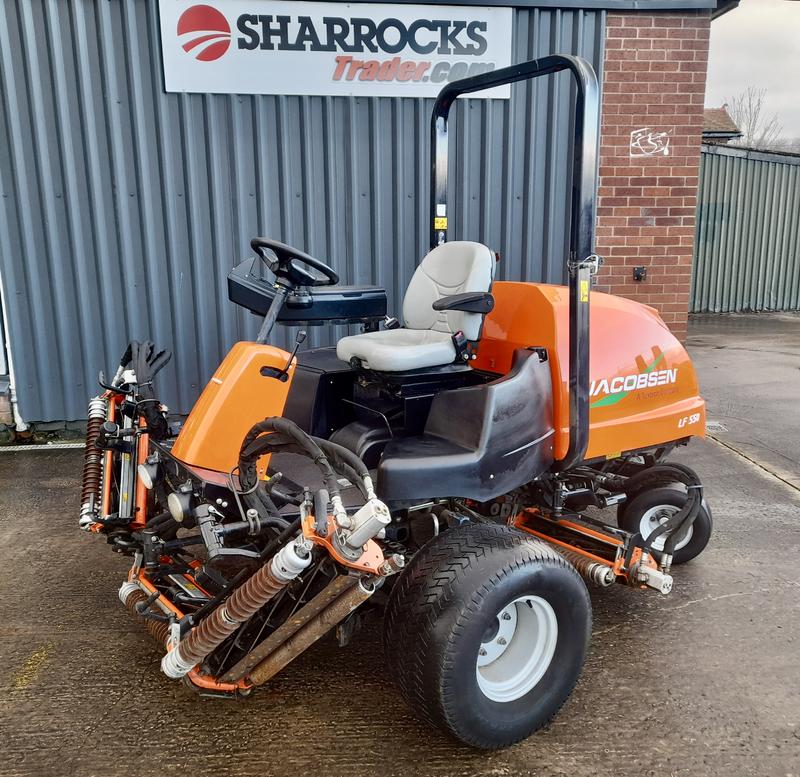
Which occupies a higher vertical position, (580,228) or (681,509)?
(580,228)

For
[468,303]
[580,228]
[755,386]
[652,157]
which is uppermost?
[652,157]

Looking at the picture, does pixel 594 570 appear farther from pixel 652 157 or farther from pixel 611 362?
pixel 652 157

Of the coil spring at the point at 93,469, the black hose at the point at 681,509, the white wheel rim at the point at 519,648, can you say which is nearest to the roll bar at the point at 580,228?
the black hose at the point at 681,509

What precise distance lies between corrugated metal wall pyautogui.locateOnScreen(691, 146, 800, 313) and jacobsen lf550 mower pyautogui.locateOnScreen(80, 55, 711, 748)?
1213 centimetres

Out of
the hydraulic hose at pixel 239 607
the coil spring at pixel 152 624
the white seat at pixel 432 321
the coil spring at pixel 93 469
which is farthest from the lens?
the white seat at pixel 432 321

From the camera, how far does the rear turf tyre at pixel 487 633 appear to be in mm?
2035

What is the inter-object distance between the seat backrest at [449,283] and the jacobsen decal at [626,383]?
550 mm

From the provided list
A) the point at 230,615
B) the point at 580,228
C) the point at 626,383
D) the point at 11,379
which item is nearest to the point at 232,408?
the point at 230,615

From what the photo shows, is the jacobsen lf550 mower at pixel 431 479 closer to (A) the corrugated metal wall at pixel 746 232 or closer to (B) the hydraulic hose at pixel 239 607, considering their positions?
(B) the hydraulic hose at pixel 239 607

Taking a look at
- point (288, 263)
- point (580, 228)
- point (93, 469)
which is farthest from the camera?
point (288, 263)

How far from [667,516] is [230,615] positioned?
2128 millimetres

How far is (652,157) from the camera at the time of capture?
5.62 meters

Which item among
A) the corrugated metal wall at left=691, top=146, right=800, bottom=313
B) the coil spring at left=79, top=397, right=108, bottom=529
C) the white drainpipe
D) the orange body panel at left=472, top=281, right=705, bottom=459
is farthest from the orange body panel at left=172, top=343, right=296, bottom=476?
the corrugated metal wall at left=691, top=146, right=800, bottom=313

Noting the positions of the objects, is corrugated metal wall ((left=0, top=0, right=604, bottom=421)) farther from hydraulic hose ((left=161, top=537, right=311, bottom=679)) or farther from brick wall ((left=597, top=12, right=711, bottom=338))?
hydraulic hose ((left=161, top=537, right=311, bottom=679))
